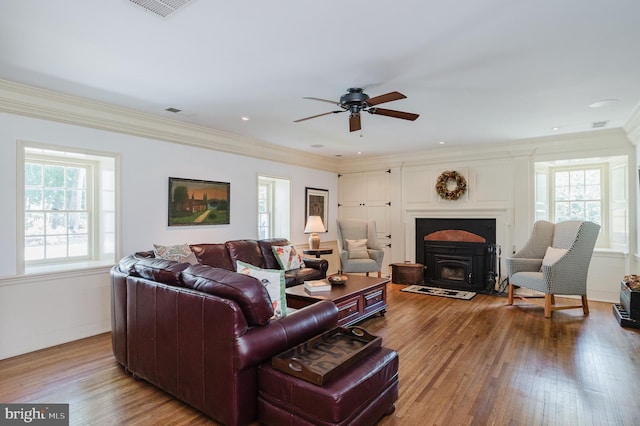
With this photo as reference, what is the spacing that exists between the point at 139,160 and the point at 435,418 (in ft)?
13.1

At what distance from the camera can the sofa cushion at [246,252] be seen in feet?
15.1

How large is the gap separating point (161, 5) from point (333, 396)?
230 centimetres

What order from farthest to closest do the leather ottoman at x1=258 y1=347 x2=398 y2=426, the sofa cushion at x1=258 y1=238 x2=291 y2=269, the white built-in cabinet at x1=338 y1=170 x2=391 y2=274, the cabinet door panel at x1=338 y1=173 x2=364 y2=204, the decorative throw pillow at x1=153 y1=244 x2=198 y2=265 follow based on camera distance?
the cabinet door panel at x1=338 y1=173 x2=364 y2=204
the white built-in cabinet at x1=338 y1=170 x2=391 y2=274
the sofa cushion at x1=258 y1=238 x2=291 y2=269
the decorative throw pillow at x1=153 y1=244 x2=198 y2=265
the leather ottoman at x1=258 y1=347 x2=398 y2=426

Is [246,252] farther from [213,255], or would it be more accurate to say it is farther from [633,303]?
[633,303]

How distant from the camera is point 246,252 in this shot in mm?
4738

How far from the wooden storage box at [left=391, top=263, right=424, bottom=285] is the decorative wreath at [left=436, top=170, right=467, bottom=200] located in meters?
1.36

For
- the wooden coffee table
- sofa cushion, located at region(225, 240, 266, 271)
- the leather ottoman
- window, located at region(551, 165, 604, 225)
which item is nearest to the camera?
the leather ottoman

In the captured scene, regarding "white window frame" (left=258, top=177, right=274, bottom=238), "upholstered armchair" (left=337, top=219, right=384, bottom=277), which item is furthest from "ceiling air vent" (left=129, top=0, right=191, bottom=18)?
"upholstered armchair" (left=337, top=219, right=384, bottom=277)

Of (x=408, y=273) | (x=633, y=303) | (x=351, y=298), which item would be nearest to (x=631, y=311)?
(x=633, y=303)

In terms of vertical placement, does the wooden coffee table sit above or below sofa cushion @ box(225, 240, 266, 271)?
below

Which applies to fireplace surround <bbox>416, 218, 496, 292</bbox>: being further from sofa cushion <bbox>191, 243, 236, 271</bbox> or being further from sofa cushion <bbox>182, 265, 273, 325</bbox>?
sofa cushion <bbox>182, 265, 273, 325</bbox>

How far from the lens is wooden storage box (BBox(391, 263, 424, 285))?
245 inches

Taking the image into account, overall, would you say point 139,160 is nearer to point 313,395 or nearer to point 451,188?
point 313,395

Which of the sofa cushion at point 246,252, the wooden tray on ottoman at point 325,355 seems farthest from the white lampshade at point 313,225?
the wooden tray on ottoman at point 325,355
